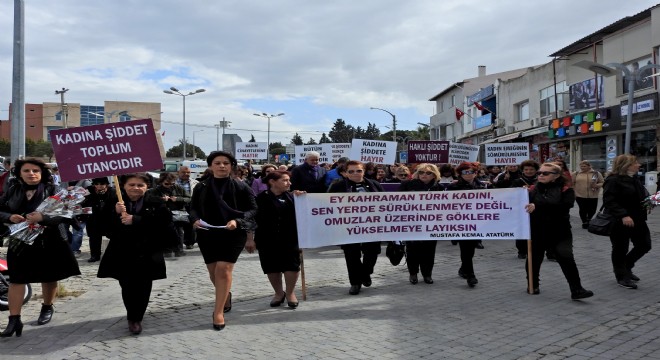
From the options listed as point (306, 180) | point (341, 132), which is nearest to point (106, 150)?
point (306, 180)

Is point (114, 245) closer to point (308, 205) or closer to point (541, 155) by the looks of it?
point (308, 205)

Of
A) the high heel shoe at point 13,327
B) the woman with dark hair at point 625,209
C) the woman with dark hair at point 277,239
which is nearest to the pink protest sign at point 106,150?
the woman with dark hair at point 277,239

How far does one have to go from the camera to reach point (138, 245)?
5715 mm

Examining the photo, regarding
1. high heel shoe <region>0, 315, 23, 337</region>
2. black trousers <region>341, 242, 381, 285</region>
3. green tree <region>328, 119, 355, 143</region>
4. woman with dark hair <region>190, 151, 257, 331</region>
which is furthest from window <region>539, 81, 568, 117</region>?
green tree <region>328, 119, 355, 143</region>

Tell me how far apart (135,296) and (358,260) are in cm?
277

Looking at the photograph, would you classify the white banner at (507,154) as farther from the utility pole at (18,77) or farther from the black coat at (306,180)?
the utility pole at (18,77)

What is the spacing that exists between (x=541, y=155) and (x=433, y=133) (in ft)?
119

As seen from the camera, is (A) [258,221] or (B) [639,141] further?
(B) [639,141]

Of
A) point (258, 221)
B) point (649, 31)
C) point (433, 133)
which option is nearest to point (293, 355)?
point (258, 221)

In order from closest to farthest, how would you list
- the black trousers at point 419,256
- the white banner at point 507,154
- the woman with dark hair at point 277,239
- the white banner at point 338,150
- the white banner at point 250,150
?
the woman with dark hair at point 277,239 < the black trousers at point 419,256 < the white banner at point 507,154 < the white banner at point 338,150 < the white banner at point 250,150

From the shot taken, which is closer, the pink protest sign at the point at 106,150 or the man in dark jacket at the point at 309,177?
the pink protest sign at the point at 106,150

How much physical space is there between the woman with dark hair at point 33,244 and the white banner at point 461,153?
37.9ft

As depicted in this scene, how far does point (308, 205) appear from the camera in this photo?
23.4 feet

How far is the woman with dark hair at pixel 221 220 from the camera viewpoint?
5770mm
